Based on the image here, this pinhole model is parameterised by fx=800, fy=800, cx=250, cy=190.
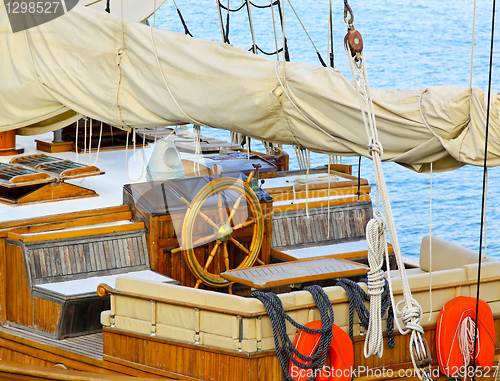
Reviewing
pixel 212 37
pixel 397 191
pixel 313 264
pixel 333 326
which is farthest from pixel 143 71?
pixel 212 37

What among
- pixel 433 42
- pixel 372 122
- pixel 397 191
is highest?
pixel 433 42

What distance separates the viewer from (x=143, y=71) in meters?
4.44

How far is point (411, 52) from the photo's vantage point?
22.2m

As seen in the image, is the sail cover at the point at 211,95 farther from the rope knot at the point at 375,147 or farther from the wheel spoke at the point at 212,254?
the wheel spoke at the point at 212,254

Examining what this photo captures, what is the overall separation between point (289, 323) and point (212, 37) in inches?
796

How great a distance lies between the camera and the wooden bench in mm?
4465

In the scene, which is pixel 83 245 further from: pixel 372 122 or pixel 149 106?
pixel 372 122

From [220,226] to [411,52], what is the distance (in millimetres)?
18558

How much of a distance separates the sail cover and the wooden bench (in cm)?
73

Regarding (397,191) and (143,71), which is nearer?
(143,71)

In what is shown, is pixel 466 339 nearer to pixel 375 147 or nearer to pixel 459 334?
pixel 459 334

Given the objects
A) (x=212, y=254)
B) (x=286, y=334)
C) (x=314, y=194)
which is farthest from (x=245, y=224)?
(x=286, y=334)

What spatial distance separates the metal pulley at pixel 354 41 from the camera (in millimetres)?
3391

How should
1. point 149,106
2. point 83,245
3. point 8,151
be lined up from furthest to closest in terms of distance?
point 8,151
point 83,245
point 149,106
